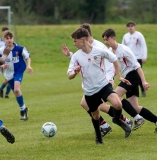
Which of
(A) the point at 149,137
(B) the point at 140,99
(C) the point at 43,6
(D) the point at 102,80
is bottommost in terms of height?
(C) the point at 43,6

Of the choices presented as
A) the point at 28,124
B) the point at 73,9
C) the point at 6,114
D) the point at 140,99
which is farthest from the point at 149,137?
the point at 73,9

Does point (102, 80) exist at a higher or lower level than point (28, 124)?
higher

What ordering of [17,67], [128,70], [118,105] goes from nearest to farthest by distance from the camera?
[118,105] < [128,70] < [17,67]

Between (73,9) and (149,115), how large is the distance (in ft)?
181

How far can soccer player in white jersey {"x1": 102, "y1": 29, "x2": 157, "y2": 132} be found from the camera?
9477mm

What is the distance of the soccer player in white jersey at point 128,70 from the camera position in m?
9.48

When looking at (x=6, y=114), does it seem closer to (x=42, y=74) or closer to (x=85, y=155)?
(x=85, y=155)

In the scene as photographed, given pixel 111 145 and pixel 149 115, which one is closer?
pixel 111 145

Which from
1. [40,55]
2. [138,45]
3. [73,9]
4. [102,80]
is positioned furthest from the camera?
[73,9]

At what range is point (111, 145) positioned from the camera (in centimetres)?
846

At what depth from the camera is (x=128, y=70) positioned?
990 cm

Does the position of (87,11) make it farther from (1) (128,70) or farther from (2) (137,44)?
(1) (128,70)

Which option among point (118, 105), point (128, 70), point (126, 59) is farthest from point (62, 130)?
point (118, 105)

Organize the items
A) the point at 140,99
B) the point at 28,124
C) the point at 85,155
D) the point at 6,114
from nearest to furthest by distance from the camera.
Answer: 1. the point at 85,155
2. the point at 28,124
3. the point at 6,114
4. the point at 140,99
